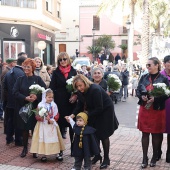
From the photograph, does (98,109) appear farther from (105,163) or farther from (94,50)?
(94,50)

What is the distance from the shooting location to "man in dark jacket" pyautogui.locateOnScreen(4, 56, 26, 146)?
7.39 meters

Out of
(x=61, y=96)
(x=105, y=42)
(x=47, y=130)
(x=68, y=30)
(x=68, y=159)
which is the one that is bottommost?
(x=68, y=159)

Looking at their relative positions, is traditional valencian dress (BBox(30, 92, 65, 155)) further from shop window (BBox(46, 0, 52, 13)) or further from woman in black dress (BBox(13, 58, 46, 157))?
shop window (BBox(46, 0, 52, 13))

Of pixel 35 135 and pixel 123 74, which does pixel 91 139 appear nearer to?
pixel 35 135

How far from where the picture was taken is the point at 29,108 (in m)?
6.38

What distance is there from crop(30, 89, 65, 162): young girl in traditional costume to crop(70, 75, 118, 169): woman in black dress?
0.57 m

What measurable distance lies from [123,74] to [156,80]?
9942mm

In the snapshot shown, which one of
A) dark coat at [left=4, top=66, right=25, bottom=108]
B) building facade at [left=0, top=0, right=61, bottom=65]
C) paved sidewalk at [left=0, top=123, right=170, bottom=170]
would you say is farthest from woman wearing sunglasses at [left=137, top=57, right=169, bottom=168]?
building facade at [left=0, top=0, right=61, bottom=65]

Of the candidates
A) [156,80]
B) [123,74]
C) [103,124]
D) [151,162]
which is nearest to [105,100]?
[103,124]

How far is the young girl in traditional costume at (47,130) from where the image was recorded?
6129 mm

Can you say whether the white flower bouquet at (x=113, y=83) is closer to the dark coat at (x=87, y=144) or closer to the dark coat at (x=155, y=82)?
the dark coat at (x=155, y=82)

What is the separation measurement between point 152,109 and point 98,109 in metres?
0.98

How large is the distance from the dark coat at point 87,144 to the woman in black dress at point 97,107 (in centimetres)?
22

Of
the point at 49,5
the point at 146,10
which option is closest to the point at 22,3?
the point at 49,5
